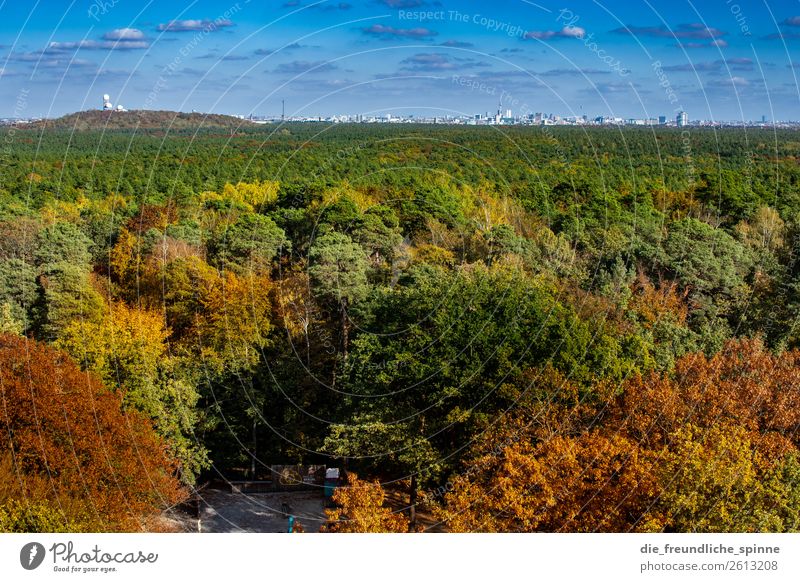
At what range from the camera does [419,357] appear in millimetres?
30484

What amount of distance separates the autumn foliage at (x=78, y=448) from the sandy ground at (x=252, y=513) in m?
2.15

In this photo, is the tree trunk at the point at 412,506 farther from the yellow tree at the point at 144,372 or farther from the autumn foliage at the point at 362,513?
the yellow tree at the point at 144,372

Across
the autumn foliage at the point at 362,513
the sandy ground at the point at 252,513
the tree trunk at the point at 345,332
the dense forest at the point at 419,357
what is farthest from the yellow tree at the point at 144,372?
the autumn foliage at the point at 362,513

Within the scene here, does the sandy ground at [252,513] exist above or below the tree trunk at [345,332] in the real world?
below

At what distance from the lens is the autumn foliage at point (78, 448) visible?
23.1 metres

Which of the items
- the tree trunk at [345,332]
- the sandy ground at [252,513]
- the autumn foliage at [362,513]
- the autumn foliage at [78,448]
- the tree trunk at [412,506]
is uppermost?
the tree trunk at [345,332]

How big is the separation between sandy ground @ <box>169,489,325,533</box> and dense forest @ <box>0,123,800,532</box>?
4.39 ft

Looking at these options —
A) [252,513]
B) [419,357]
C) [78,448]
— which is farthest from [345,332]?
[78,448]

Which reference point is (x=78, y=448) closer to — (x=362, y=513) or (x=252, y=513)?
(x=252, y=513)

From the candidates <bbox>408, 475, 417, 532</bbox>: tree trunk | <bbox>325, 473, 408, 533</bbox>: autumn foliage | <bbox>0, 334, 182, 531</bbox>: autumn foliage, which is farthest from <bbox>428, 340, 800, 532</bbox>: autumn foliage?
<bbox>0, 334, 182, 531</bbox>: autumn foliage

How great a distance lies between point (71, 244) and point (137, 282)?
6.18 m

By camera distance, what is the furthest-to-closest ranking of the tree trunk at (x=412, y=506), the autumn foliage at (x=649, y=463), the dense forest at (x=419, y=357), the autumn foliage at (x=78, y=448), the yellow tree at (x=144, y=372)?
1. the yellow tree at (x=144, y=372)
2. the tree trunk at (x=412, y=506)
3. the autumn foliage at (x=78, y=448)
4. the dense forest at (x=419, y=357)
5. the autumn foliage at (x=649, y=463)

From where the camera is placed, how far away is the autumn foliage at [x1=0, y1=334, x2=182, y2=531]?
23.1 metres

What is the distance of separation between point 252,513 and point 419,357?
7.94 metres
